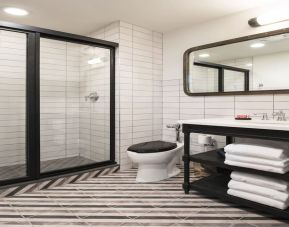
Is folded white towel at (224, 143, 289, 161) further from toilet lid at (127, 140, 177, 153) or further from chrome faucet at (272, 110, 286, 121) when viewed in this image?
toilet lid at (127, 140, 177, 153)

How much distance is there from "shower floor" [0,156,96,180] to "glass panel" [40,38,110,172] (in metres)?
0.01

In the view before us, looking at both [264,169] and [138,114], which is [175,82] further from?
[264,169]

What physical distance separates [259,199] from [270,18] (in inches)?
66.3

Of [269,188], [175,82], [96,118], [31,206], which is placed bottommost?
[31,206]

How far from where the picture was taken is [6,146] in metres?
Result: 3.01

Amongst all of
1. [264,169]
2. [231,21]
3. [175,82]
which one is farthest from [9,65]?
[264,169]

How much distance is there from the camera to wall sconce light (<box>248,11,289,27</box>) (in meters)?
2.23

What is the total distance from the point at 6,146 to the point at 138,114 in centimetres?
173

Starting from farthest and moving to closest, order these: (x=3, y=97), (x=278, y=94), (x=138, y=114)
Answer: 1. (x=138, y=114)
2. (x=3, y=97)
3. (x=278, y=94)

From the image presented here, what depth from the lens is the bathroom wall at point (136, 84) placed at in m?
2.97

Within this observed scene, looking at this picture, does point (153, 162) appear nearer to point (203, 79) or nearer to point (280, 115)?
point (203, 79)

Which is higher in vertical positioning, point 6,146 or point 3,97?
point 3,97

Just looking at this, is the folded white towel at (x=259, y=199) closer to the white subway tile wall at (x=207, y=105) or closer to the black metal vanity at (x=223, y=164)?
the black metal vanity at (x=223, y=164)

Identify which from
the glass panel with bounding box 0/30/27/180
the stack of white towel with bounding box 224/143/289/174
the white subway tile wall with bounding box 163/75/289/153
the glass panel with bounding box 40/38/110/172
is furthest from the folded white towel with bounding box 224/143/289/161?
the glass panel with bounding box 0/30/27/180
